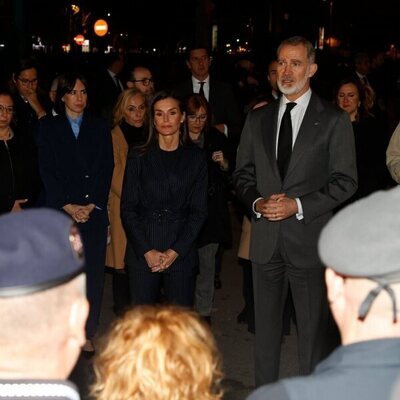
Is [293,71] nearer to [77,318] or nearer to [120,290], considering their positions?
[120,290]

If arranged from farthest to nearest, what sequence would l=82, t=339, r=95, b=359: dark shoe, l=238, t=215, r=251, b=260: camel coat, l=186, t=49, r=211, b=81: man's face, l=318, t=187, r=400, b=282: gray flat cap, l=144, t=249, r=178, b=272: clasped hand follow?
l=186, t=49, r=211, b=81: man's face → l=238, t=215, r=251, b=260: camel coat → l=82, t=339, r=95, b=359: dark shoe → l=144, t=249, r=178, b=272: clasped hand → l=318, t=187, r=400, b=282: gray flat cap

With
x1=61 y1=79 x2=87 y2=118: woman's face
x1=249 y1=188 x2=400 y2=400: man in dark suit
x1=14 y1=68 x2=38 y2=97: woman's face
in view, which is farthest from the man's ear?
x1=14 y1=68 x2=38 y2=97: woman's face

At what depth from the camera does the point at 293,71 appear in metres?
5.46

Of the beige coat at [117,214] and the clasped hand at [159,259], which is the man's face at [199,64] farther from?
the clasped hand at [159,259]

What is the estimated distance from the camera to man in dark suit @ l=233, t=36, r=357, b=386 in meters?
5.37

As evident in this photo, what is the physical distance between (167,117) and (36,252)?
408 centimetres

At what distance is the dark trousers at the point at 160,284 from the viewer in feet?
20.1

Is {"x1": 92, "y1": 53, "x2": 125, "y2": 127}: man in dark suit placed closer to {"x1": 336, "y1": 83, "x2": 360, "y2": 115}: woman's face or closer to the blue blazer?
{"x1": 336, "y1": 83, "x2": 360, "y2": 115}: woman's face

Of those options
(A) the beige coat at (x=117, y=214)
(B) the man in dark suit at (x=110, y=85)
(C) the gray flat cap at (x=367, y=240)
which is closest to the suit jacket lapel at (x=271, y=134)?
(A) the beige coat at (x=117, y=214)

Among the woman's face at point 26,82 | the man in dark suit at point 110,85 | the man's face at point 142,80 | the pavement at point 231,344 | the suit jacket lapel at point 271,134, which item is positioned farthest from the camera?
the man in dark suit at point 110,85

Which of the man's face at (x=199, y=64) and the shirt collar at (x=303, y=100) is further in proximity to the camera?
the man's face at (x=199, y=64)

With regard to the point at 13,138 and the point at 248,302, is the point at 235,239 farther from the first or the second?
the point at 13,138

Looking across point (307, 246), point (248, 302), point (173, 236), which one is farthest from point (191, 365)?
point (248, 302)

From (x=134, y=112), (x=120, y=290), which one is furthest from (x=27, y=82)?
(x=120, y=290)
